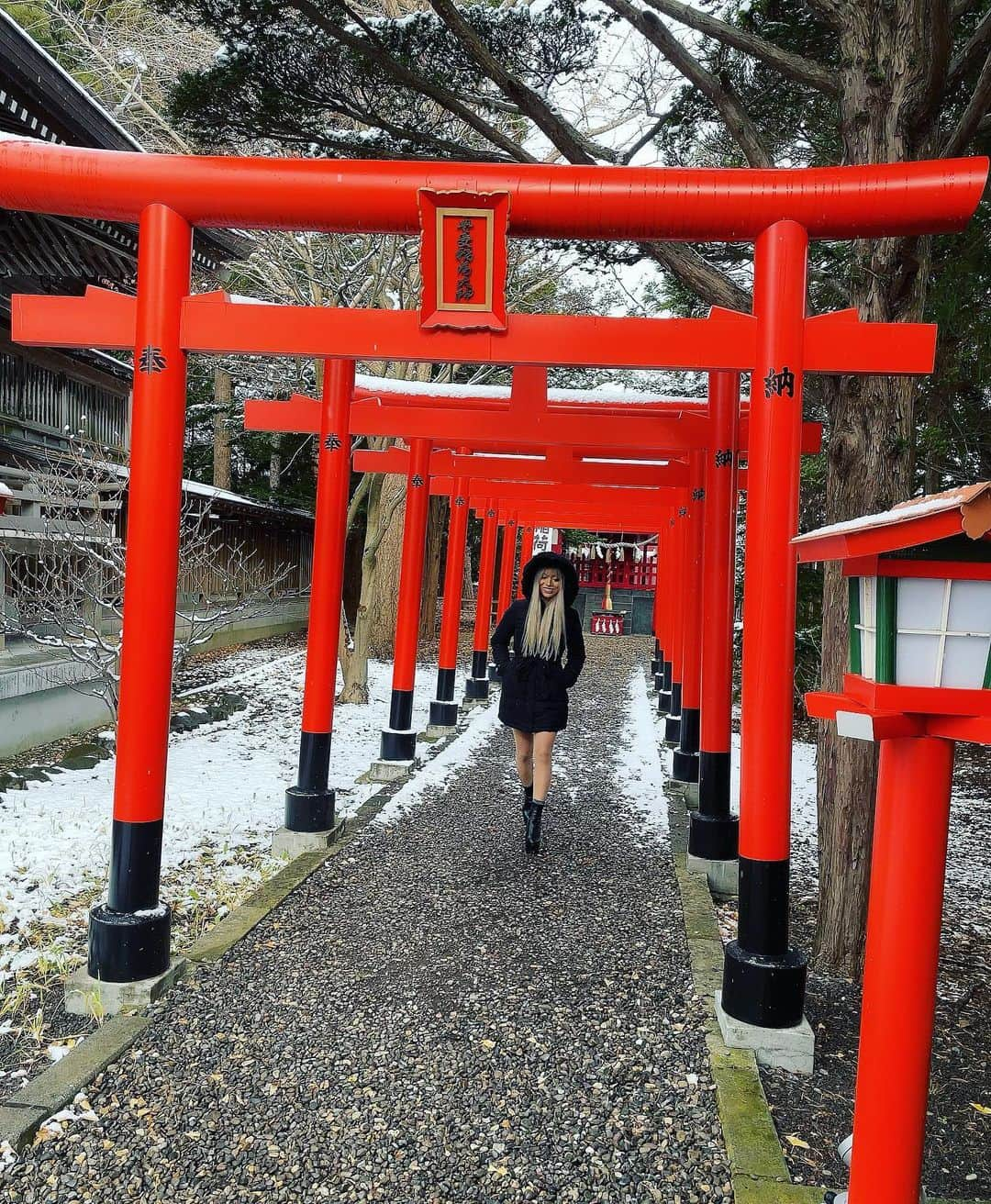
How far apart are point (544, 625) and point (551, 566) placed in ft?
1.18

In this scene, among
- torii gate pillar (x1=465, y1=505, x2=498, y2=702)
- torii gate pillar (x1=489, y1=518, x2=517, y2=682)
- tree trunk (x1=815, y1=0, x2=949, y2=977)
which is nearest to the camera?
tree trunk (x1=815, y1=0, x2=949, y2=977)

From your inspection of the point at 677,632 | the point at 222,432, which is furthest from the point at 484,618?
the point at 222,432

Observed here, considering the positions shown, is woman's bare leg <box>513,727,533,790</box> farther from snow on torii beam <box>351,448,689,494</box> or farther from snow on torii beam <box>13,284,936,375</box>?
snow on torii beam <box>351,448,689,494</box>

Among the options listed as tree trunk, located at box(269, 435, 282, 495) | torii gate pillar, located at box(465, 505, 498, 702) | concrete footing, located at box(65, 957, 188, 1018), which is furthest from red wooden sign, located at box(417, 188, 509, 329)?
tree trunk, located at box(269, 435, 282, 495)

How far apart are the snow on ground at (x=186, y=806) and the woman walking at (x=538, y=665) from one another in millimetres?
1773

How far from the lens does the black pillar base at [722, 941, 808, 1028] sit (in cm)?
325

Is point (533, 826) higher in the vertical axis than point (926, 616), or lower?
lower

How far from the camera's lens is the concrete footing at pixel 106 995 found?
11.1ft

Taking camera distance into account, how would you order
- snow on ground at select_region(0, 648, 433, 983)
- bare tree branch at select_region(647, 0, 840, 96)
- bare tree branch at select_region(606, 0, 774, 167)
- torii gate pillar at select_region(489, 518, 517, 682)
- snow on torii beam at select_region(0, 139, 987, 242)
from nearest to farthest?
snow on torii beam at select_region(0, 139, 987, 242)
bare tree branch at select_region(647, 0, 840, 96)
bare tree branch at select_region(606, 0, 774, 167)
snow on ground at select_region(0, 648, 433, 983)
torii gate pillar at select_region(489, 518, 517, 682)

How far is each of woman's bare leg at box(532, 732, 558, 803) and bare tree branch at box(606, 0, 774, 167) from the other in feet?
10.8

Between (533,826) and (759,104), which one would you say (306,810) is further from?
(759,104)

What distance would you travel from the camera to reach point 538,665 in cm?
532

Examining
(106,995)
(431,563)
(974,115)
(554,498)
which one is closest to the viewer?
(106,995)

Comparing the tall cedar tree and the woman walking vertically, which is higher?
the tall cedar tree
